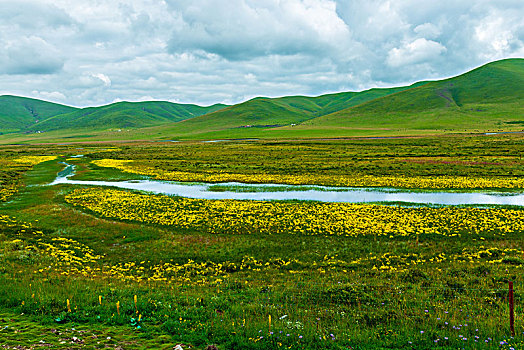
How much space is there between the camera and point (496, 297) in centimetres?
1467

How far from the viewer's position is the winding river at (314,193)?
41084mm

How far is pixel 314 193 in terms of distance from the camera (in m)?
47.9

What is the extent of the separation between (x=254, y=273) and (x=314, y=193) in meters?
29.3

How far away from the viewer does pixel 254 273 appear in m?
20.2

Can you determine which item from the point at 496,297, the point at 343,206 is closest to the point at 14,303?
the point at 496,297

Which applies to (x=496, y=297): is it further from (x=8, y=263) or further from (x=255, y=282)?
(x=8, y=263)

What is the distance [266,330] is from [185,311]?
146 inches

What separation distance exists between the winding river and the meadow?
4121mm

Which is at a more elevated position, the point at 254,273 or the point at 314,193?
the point at 314,193

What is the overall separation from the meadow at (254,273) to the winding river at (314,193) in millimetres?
4121

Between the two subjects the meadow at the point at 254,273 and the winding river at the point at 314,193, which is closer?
the meadow at the point at 254,273

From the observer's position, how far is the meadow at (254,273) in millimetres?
11148

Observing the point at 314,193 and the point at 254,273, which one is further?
the point at 314,193

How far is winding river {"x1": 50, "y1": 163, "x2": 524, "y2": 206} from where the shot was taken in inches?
1617
